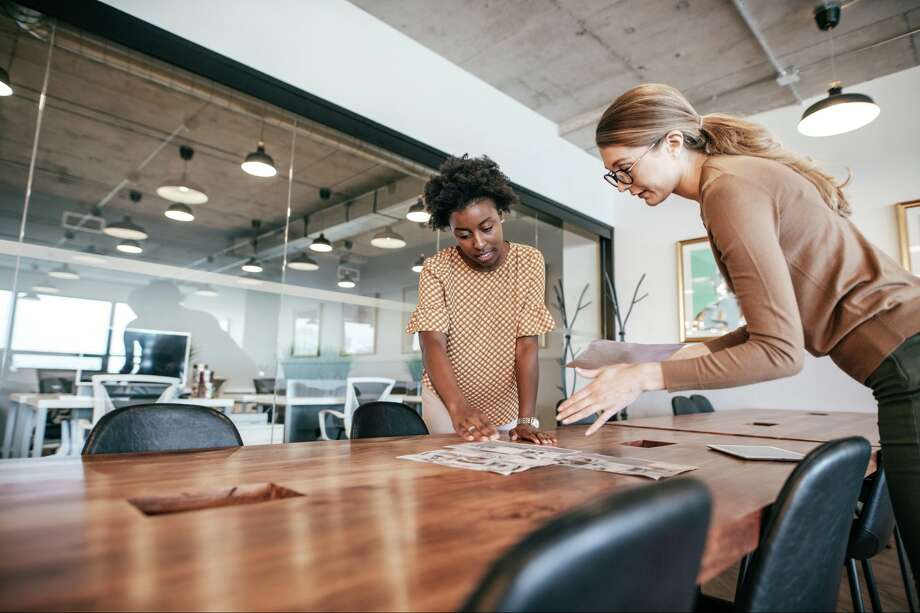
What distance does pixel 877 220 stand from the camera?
158 inches

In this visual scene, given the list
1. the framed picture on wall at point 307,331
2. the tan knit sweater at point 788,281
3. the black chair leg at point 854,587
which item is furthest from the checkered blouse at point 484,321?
the framed picture on wall at point 307,331

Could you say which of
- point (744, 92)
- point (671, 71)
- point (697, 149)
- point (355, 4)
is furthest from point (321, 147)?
point (744, 92)

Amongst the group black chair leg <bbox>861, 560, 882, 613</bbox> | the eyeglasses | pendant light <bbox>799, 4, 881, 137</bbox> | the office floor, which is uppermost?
pendant light <bbox>799, 4, 881, 137</bbox>

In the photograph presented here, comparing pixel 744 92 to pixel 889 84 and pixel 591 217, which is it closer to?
pixel 889 84

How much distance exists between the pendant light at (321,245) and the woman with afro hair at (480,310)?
60.4 inches

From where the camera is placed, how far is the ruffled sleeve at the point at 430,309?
1865 mm

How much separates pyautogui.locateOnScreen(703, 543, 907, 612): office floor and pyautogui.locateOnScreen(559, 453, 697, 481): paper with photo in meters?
1.44

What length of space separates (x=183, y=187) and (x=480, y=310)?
188cm

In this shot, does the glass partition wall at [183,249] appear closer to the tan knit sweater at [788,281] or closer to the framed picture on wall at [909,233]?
the tan knit sweater at [788,281]

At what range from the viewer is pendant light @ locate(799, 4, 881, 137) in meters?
2.90

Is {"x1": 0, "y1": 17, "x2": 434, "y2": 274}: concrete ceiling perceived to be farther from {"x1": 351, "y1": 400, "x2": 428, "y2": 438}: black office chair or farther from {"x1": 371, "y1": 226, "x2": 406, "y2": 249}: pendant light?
{"x1": 351, "y1": 400, "x2": 428, "y2": 438}: black office chair

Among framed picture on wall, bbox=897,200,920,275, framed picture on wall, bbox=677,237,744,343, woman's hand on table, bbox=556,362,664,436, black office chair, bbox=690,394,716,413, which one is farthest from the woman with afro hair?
framed picture on wall, bbox=897,200,920,275

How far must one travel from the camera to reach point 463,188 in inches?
73.9

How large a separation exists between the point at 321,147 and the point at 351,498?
285 cm
